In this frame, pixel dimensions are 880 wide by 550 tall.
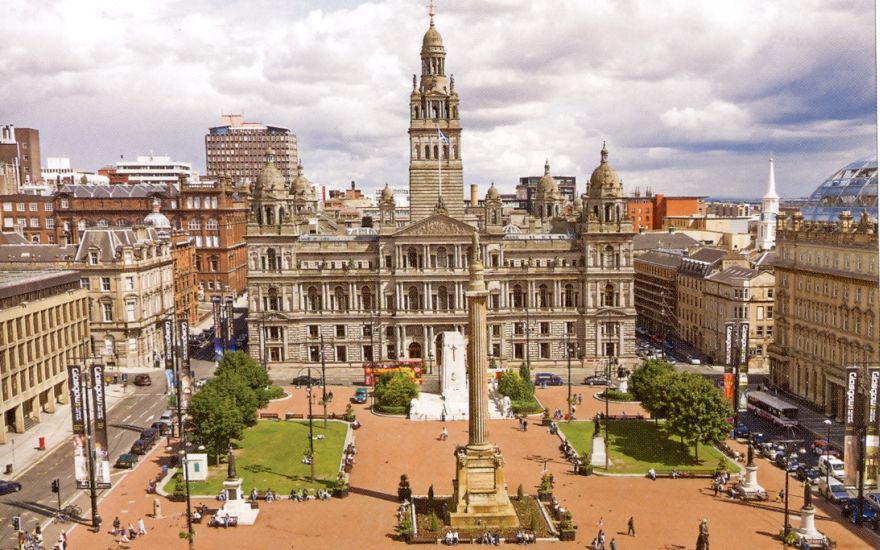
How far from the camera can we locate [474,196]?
162 metres

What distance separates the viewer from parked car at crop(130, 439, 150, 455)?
74.9 metres

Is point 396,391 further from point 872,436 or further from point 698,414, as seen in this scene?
point 872,436

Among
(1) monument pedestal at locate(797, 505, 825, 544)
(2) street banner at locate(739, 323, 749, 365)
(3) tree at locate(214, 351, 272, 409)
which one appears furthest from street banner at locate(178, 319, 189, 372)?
(1) monument pedestal at locate(797, 505, 825, 544)

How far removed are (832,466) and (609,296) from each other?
5008cm

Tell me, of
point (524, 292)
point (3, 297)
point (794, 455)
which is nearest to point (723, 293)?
point (524, 292)

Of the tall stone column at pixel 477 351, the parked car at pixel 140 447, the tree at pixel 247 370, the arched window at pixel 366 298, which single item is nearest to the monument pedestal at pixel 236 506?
the tall stone column at pixel 477 351

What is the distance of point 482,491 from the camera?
5875 cm

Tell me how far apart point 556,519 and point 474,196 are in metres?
108

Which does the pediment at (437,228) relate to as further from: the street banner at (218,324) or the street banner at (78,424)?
the street banner at (78,424)

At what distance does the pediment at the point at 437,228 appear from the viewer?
4353 inches

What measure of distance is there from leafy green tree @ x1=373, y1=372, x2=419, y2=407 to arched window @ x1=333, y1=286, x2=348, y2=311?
23225mm

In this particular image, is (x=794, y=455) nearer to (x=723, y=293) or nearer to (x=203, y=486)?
(x=723, y=293)

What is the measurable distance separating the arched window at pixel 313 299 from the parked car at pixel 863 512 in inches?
2873

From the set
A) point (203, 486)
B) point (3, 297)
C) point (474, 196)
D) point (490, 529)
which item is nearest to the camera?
point (490, 529)
